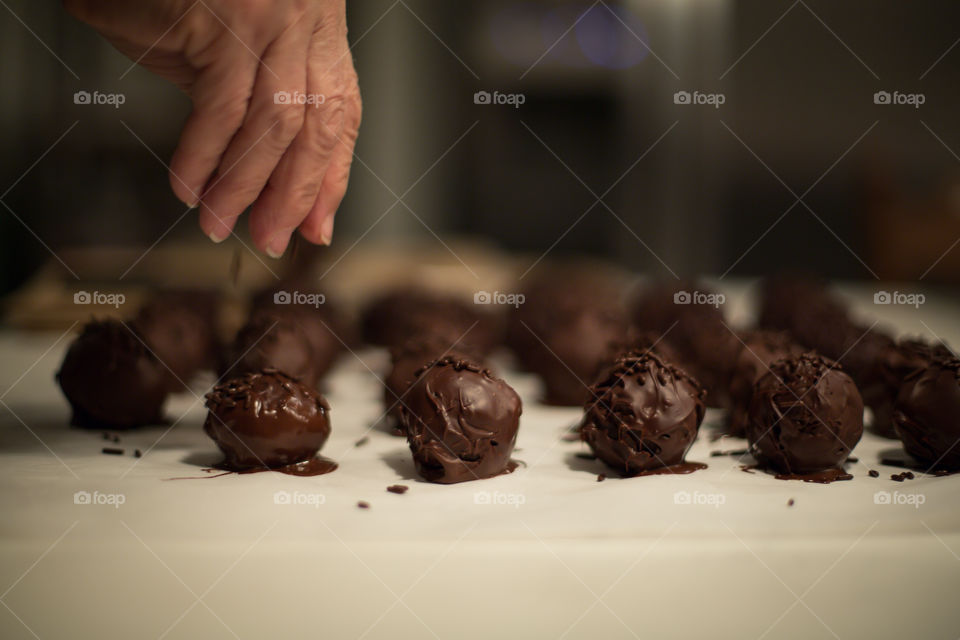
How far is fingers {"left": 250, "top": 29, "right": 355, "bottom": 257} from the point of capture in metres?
1.89

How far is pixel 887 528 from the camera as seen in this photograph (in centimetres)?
154

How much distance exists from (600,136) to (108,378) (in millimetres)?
5820

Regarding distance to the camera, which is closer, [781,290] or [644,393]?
[644,393]

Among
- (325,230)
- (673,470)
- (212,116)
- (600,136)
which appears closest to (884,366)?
(673,470)

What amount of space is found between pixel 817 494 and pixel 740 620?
0.39 meters

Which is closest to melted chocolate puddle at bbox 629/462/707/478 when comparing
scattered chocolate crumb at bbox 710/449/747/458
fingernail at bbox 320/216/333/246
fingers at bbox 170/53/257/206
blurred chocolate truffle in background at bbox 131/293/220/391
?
scattered chocolate crumb at bbox 710/449/747/458

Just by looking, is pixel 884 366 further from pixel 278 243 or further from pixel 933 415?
pixel 278 243

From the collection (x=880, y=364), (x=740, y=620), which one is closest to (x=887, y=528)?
(x=740, y=620)

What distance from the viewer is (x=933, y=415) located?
1883mm

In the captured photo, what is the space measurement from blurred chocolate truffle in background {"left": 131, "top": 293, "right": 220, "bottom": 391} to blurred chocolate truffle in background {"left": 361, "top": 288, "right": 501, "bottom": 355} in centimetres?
68

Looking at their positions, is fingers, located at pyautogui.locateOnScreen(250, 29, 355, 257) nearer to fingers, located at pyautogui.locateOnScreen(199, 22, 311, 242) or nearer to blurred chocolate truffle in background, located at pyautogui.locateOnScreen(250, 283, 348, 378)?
fingers, located at pyautogui.locateOnScreen(199, 22, 311, 242)

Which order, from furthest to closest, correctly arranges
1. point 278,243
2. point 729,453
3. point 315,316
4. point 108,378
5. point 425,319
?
1. point 315,316
2. point 425,319
3. point 108,378
4. point 729,453
5. point 278,243

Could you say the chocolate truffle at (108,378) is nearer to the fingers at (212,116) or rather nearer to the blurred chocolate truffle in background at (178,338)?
the blurred chocolate truffle in background at (178,338)

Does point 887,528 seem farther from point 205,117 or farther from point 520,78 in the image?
point 520,78
